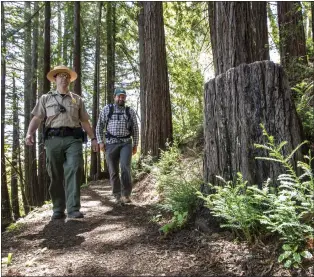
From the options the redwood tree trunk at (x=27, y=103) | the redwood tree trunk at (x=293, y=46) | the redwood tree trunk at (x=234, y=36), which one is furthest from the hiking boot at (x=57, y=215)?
the redwood tree trunk at (x=27, y=103)

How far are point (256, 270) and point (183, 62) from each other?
43.9ft

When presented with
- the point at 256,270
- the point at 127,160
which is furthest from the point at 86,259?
the point at 127,160

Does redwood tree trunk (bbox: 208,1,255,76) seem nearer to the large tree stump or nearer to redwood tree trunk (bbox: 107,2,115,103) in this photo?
the large tree stump

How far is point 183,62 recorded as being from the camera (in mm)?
15172

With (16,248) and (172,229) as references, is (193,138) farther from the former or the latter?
(16,248)

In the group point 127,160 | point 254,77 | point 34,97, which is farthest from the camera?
point 34,97

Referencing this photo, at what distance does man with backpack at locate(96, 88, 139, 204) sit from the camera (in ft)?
21.6

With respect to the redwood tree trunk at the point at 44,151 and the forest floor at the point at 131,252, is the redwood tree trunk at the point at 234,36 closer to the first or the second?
the forest floor at the point at 131,252

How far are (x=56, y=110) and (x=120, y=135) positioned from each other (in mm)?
1751

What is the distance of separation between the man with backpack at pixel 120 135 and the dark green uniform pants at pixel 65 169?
1.37 metres

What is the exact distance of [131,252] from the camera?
337 centimetres

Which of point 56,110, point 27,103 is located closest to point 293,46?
point 56,110

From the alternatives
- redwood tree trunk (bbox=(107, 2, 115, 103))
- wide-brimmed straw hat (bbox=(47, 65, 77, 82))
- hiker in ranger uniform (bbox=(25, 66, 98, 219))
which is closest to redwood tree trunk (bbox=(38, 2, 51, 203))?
redwood tree trunk (bbox=(107, 2, 115, 103))

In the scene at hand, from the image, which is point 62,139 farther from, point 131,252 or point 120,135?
point 131,252
